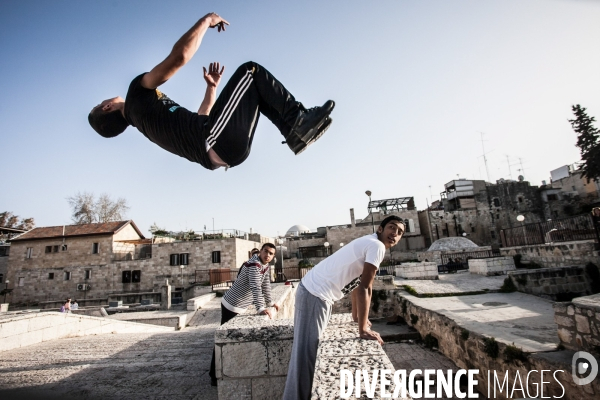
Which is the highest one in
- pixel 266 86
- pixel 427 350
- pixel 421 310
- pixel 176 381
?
pixel 266 86

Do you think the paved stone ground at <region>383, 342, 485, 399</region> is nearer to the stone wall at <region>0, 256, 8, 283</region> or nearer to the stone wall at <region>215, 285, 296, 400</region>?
the stone wall at <region>215, 285, 296, 400</region>

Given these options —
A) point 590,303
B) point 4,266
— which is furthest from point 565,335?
point 4,266

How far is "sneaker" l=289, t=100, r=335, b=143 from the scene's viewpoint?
6.53 feet

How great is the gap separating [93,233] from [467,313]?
126ft

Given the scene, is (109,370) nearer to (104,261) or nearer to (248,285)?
(248,285)

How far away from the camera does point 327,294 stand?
281 centimetres

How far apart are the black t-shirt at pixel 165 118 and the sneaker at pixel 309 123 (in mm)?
620

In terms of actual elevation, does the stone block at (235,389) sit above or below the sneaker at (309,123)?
below

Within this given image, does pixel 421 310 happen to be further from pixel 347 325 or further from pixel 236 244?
pixel 236 244

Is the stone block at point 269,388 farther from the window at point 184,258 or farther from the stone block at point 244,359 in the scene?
the window at point 184,258

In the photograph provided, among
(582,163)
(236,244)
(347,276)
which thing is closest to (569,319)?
(347,276)

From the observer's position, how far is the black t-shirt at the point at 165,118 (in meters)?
2.01

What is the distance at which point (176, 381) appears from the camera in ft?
12.9

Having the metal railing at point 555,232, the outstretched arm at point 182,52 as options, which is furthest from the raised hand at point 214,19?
the metal railing at point 555,232
